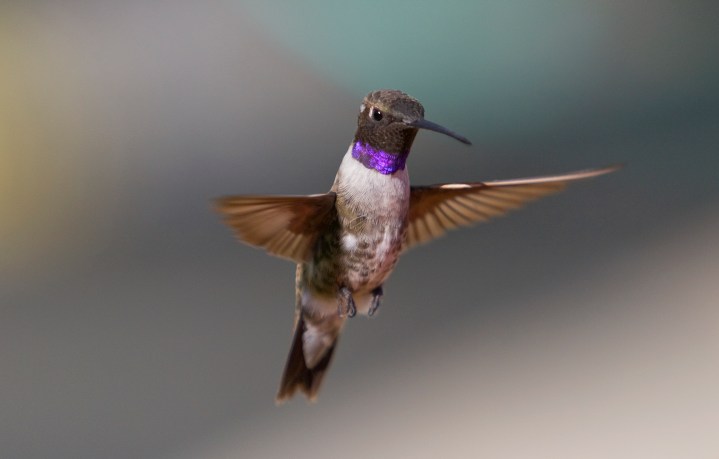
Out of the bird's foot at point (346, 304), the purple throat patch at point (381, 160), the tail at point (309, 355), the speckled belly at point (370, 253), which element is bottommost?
the tail at point (309, 355)

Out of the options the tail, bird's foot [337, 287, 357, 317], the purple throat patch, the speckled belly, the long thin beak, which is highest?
the long thin beak

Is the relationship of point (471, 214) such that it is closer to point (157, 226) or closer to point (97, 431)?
point (97, 431)

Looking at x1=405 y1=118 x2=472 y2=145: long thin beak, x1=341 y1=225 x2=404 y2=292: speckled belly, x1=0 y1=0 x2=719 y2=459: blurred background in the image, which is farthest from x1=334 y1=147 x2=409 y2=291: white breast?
x1=0 y1=0 x2=719 y2=459: blurred background

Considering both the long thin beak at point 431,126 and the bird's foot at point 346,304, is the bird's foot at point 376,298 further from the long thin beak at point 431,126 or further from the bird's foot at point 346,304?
the long thin beak at point 431,126

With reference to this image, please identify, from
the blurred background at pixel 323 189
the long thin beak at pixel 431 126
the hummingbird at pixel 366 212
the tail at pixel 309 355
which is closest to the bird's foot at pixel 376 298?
the hummingbird at pixel 366 212

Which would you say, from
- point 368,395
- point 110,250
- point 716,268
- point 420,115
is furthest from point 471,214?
point 110,250

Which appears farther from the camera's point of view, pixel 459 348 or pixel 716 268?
pixel 716 268

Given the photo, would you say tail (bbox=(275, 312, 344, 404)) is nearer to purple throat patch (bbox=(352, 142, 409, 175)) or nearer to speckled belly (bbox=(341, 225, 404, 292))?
speckled belly (bbox=(341, 225, 404, 292))
